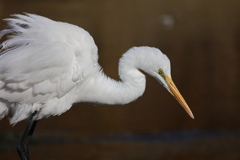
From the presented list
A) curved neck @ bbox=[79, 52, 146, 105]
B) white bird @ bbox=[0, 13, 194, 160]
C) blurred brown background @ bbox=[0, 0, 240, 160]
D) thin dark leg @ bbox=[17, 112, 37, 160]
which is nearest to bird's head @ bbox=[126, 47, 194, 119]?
white bird @ bbox=[0, 13, 194, 160]

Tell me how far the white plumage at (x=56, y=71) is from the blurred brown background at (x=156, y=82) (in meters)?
3.33

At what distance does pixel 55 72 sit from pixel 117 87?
60 cm

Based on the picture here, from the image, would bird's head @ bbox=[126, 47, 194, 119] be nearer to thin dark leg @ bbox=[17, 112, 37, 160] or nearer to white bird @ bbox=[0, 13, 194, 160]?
white bird @ bbox=[0, 13, 194, 160]

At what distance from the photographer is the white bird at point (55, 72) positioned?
390 cm

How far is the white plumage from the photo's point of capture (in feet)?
12.8

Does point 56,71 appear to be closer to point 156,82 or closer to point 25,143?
point 25,143

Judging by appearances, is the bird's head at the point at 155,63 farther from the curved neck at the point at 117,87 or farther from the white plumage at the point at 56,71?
the curved neck at the point at 117,87

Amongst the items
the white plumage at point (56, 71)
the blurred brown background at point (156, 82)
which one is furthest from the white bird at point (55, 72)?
the blurred brown background at point (156, 82)

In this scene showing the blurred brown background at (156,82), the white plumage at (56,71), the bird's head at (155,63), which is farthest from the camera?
the blurred brown background at (156,82)

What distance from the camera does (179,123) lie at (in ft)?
27.1

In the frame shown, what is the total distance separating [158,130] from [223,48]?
80.8 inches

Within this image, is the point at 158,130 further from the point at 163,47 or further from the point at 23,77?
the point at 23,77

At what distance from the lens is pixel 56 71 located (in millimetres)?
3957

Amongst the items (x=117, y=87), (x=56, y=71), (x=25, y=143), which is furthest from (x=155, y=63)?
(x=25, y=143)
